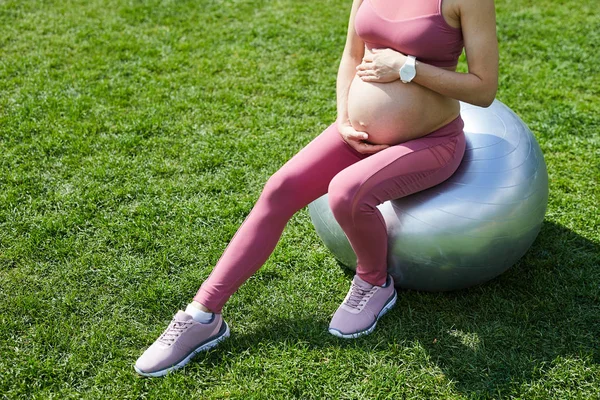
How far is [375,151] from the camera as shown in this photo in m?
2.93

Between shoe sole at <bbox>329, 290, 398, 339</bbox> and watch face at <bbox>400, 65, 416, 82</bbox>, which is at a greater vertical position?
watch face at <bbox>400, 65, 416, 82</bbox>

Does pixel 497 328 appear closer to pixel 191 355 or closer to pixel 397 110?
pixel 397 110

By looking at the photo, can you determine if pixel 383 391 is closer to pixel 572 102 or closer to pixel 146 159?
pixel 146 159

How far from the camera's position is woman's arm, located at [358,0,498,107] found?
2633 millimetres

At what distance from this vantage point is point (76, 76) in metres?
5.10

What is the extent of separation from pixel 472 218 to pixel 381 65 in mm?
780

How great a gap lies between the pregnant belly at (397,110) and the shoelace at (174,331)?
1.15 m

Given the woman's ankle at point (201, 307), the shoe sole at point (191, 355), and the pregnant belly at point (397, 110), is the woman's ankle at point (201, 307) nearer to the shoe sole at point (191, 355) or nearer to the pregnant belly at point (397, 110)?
the shoe sole at point (191, 355)

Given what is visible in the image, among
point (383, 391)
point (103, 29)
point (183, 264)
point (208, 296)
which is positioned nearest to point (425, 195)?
point (383, 391)

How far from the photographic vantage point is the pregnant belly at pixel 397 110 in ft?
9.26

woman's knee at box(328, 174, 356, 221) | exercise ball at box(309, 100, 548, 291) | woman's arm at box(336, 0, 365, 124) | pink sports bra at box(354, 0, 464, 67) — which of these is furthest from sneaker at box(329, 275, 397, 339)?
pink sports bra at box(354, 0, 464, 67)

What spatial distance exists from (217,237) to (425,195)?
1.23 meters

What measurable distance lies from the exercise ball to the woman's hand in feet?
0.87

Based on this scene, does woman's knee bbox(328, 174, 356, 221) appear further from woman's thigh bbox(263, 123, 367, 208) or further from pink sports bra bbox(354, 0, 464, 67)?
pink sports bra bbox(354, 0, 464, 67)
